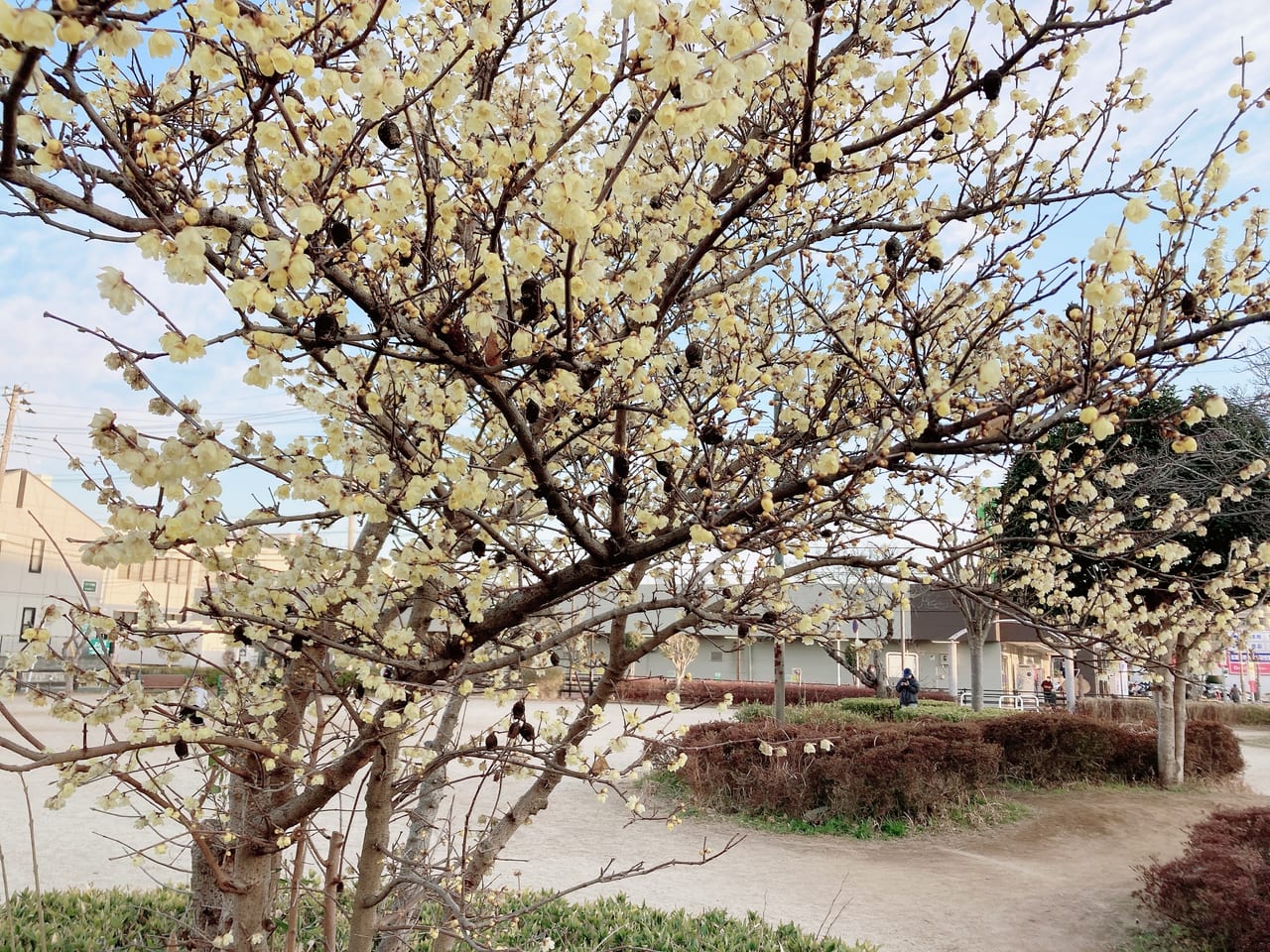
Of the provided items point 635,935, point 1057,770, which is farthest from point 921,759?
point 635,935

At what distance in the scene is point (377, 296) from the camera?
5.38ft

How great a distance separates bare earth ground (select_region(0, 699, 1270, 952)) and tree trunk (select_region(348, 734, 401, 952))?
181 centimetres

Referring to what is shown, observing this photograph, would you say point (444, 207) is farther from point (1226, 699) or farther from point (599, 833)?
point (1226, 699)

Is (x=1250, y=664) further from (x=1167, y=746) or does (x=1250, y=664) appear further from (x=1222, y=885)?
(x=1222, y=885)

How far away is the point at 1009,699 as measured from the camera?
64.4ft

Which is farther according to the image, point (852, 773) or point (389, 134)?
point (852, 773)

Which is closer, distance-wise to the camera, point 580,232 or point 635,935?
point 580,232

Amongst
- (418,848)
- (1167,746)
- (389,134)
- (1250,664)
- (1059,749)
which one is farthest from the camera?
(1250,664)

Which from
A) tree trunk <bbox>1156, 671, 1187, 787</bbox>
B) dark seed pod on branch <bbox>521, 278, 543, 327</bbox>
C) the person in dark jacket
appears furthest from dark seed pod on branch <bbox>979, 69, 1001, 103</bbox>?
the person in dark jacket

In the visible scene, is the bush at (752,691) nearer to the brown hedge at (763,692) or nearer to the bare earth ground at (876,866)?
the brown hedge at (763,692)

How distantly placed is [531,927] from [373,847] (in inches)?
103

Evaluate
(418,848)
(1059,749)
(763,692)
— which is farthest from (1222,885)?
(763,692)

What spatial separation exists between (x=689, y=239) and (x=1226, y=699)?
30.4 metres

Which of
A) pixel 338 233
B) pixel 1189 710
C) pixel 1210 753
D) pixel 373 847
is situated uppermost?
pixel 338 233
